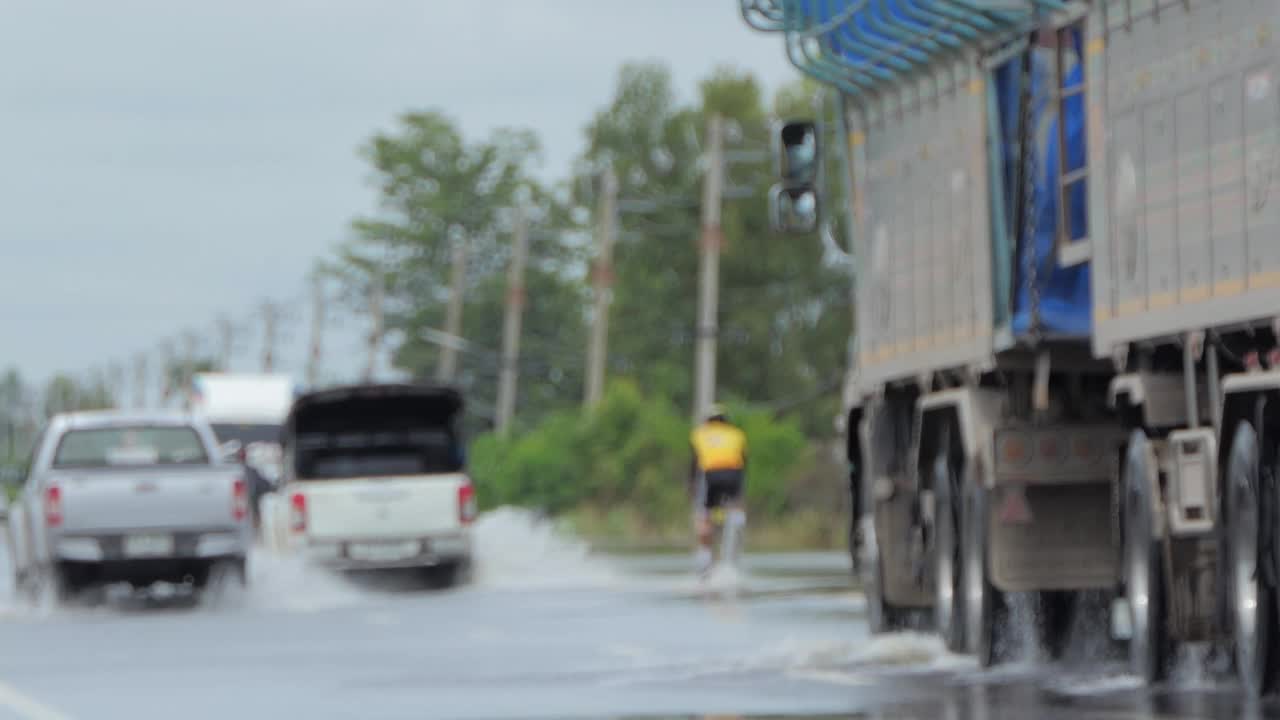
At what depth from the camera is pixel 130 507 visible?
27.6 metres

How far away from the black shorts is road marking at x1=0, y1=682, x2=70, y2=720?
15.0 m

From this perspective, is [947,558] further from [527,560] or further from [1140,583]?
[527,560]

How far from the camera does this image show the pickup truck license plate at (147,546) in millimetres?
27594

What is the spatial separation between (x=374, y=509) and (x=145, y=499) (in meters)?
3.41

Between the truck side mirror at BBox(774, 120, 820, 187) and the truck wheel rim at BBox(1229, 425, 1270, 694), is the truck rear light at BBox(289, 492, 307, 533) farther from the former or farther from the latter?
the truck wheel rim at BBox(1229, 425, 1270, 694)

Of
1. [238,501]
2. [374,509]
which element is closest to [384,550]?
[374,509]

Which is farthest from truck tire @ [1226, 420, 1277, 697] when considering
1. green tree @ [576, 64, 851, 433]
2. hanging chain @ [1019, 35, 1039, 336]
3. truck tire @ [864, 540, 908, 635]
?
green tree @ [576, 64, 851, 433]

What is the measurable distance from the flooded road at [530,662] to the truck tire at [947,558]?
183 mm

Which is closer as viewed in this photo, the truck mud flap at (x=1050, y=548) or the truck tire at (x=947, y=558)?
the truck mud flap at (x=1050, y=548)

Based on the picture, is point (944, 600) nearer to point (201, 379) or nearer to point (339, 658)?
point (339, 658)

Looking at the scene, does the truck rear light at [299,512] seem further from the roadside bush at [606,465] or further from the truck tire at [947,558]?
the roadside bush at [606,465]

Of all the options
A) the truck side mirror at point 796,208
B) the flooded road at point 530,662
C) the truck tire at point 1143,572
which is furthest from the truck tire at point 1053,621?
the truck side mirror at point 796,208

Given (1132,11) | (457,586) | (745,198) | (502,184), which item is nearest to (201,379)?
(457,586)

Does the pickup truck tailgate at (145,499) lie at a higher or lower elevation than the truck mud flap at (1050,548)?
higher
